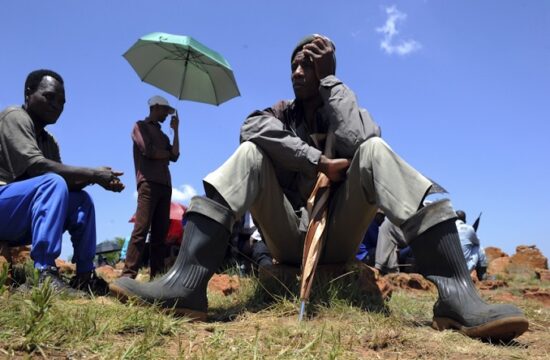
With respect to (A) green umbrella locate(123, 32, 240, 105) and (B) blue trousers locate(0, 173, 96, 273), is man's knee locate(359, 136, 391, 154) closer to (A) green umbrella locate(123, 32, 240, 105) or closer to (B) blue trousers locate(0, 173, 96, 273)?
(B) blue trousers locate(0, 173, 96, 273)

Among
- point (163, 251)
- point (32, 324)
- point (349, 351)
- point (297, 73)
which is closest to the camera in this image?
point (32, 324)

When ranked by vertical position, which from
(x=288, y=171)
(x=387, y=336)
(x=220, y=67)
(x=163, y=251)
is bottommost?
(x=163, y=251)

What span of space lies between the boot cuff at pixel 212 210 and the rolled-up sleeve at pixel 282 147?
43cm

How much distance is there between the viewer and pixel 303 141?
2.64 m

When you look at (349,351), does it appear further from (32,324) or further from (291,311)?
(32,324)

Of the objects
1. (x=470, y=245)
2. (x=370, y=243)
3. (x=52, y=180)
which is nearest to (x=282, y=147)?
(x=52, y=180)

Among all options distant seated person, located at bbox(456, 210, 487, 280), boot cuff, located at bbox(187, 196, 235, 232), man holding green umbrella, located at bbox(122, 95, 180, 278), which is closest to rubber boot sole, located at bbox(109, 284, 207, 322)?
boot cuff, located at bbox(187, 196, 235, 232)

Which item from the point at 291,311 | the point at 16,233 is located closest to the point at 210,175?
the point at 291,311

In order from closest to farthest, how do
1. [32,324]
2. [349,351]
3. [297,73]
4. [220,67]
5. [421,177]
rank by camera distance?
[32,324]
[349,351]
[421,177]
[297,73]
[220,67]

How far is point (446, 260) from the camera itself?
7.11ft

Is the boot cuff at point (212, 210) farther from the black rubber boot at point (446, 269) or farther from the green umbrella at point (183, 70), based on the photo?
the green umbrella at point (183, 70)

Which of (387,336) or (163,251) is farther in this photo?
(163,251)

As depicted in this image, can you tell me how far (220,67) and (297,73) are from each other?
153 inches

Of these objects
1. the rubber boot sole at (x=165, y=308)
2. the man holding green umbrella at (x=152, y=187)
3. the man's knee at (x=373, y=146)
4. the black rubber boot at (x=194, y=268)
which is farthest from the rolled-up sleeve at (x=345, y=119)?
the man holding green umbrella at (x=152, y=187)
